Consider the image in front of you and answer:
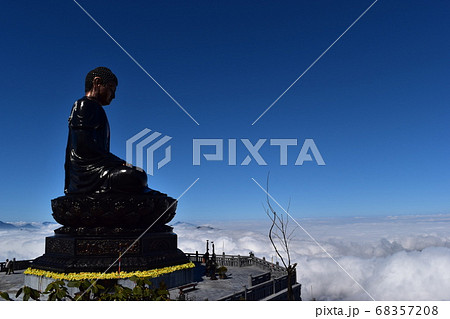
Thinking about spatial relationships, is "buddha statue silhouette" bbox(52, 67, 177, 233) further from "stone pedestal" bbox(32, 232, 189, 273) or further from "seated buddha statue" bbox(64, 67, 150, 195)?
"stone pedestal" bbox(32, 232, 189, 273)

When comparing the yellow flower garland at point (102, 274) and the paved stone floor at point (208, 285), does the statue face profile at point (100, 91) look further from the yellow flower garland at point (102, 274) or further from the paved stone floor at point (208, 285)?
the paved stone floor at point (208, 285)

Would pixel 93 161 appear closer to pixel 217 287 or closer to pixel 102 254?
pixel 102 254

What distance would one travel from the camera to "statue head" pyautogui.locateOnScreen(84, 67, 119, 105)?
14.2 m

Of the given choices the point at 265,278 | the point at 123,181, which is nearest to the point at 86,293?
the point at 123,181

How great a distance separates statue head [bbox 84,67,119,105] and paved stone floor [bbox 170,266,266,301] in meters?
7.77

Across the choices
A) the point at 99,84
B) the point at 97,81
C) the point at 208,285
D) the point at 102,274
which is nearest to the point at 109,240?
the point at 102,274

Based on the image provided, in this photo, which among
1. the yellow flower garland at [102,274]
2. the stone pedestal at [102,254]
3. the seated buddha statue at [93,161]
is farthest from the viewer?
the seated buddha statue at [93,161]

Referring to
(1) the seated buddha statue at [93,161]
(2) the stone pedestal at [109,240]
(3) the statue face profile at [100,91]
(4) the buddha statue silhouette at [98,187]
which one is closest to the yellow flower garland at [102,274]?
(2) the stone pedestal at [109,240]

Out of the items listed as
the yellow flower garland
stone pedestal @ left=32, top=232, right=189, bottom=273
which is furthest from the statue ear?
the yellow flower garland

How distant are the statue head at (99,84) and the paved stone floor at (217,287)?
777 cm

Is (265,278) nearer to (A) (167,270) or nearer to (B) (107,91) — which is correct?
(A) (167,270)

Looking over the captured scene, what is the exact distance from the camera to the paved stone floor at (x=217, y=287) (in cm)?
1181

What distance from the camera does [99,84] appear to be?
46.9ft

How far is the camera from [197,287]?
13.2 meters
